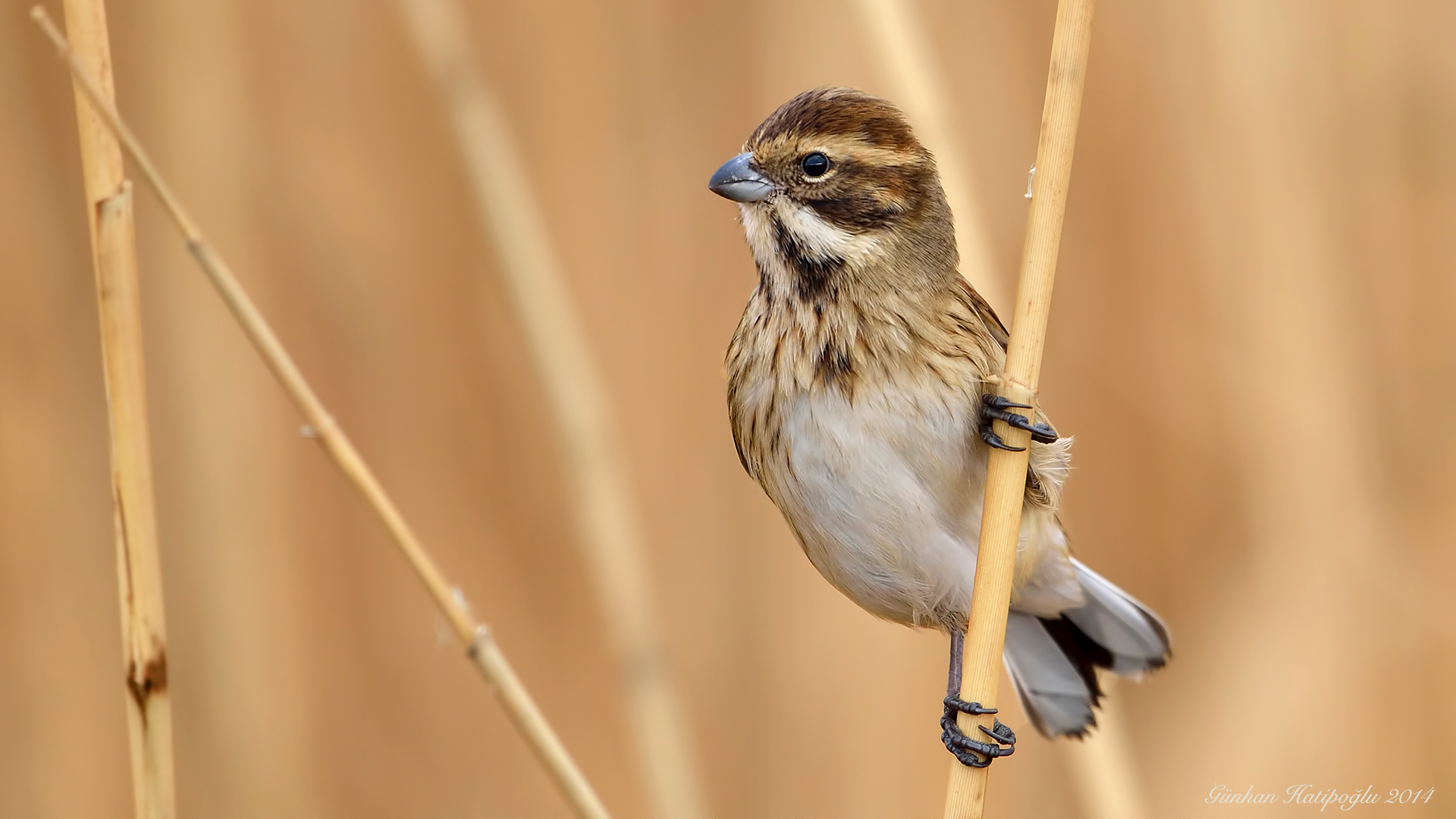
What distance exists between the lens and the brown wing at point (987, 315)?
2.17m

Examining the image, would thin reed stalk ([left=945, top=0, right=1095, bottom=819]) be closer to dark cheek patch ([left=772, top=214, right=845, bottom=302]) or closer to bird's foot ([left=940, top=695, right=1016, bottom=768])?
bird's foot ([left=940, top=695, right=1016, bottom=768])

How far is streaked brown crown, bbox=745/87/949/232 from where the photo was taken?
1945mm

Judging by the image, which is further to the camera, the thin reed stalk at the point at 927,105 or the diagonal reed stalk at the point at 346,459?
the thin reed stalk at the point at 927,105

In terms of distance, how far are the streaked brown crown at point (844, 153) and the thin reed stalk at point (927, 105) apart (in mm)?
180

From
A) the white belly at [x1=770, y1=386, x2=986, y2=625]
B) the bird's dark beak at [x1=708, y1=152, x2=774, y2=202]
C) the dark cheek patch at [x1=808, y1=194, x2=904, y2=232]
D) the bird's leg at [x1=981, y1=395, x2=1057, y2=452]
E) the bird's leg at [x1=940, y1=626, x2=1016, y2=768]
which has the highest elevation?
the bird's dark beak at [x1=708, y1=152, x2=774, y2=202]

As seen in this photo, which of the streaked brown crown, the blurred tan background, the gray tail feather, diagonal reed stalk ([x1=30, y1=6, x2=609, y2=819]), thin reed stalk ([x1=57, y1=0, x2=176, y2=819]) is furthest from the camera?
the blurred tan background

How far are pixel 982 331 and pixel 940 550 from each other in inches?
15.9

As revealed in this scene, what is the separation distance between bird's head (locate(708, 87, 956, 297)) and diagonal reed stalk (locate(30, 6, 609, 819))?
0.88m

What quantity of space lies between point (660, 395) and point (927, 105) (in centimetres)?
148

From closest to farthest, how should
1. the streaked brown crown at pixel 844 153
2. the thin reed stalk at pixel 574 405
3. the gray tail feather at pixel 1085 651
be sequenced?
the streaked brown crown at pixel 844 153 < the thin reed stalk at pixel 574 405 < the gray tail feather at pixel 1085 651

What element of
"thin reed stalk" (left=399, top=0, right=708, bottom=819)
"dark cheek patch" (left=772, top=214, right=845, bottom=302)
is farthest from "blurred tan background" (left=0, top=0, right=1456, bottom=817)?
"dark cheek patch" (left=772, top=214, right=845, bottom=302)

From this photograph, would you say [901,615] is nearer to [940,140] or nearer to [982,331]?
[982,331]

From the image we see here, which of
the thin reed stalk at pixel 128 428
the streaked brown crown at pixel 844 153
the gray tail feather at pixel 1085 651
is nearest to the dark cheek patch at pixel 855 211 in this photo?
the streaked brown crown at pixel 844 153

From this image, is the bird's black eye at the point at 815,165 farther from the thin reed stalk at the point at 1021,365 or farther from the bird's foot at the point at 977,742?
the bird's foot at the point at 977,742
